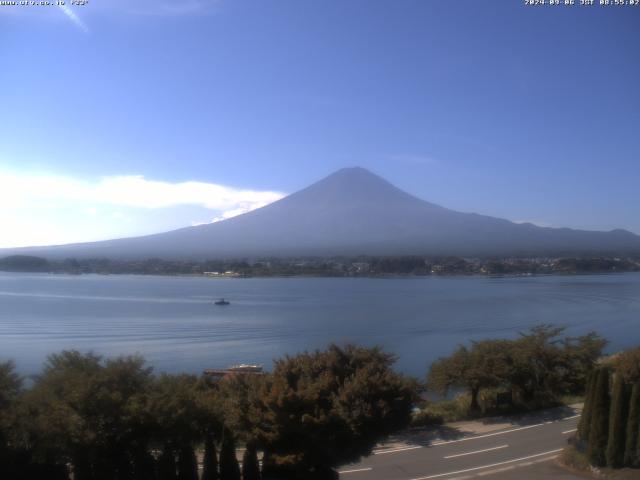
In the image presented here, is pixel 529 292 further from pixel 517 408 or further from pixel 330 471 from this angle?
pixel 330 471

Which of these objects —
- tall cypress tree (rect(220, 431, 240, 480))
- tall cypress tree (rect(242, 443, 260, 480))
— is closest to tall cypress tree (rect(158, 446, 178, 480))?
tall cypress tree (rect(220, 431, 240, 480))

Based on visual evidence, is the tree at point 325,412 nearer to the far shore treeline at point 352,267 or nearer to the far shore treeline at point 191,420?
the far shore treeline at point 191,420

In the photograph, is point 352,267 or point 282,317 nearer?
point 282,317

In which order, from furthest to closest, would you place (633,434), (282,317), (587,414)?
(282,317) → (587,414) → (633,434)

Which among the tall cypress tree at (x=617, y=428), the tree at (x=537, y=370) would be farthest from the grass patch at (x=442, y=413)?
the tall cypress tree at (x=617, y=428)

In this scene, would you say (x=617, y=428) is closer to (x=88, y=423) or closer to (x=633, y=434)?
(x=633, y=434)

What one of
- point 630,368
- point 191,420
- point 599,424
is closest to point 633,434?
point 599,424

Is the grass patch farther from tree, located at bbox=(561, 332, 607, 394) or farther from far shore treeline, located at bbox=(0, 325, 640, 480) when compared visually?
far shore treeline, located at bbox=(0, 325, 640, 480)
